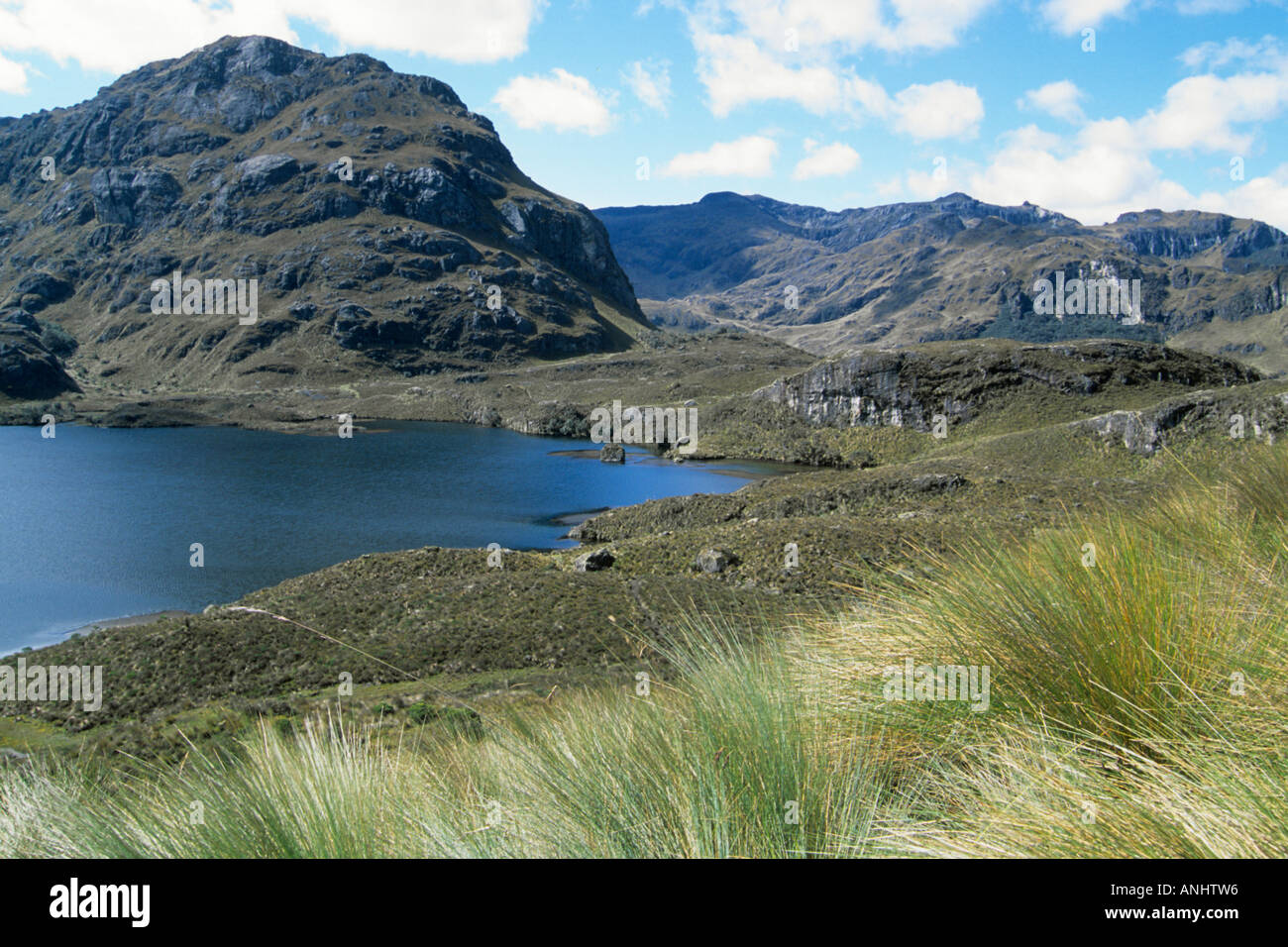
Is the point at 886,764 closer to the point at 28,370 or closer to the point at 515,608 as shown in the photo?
the point at 515,608

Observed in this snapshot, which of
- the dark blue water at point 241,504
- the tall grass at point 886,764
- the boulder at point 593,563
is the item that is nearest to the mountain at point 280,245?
the dark blue water at point 241,504

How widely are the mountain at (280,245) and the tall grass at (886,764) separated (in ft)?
426

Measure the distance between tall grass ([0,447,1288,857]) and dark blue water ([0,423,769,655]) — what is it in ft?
89.1

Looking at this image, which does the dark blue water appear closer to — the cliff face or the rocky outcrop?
the cliff face

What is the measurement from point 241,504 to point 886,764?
48.4 meters

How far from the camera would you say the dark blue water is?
30.3 meters

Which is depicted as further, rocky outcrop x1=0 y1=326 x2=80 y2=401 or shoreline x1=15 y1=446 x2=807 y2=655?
rocky outcrop x1=0 y1=326 x2=80 y2=401

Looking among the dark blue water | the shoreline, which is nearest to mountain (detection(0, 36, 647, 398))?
the shoreline

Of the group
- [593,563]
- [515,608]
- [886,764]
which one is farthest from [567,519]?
[886,764]

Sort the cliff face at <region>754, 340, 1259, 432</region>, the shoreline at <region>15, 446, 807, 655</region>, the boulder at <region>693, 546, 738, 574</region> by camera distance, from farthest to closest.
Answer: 1. the cliff face at <region>754, 340, 1259, 432</region>
2. the boulder at <region>693, 546, 738, 574</region>
3. the shoreline at <region>15, 446, 807, 655</region>

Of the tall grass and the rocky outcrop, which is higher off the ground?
the rocky outcrop

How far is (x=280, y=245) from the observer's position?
154m
